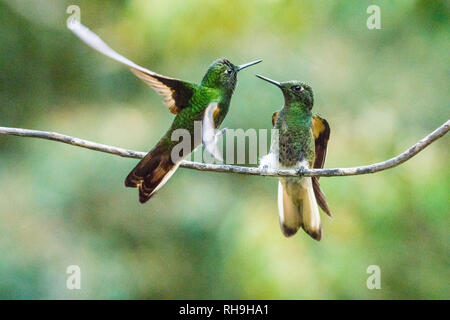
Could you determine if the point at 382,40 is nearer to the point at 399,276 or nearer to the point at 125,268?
the point at 399,276

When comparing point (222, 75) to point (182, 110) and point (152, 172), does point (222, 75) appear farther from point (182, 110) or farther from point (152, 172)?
point (152, 172)

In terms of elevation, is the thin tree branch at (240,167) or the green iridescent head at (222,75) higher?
the green iridescent head at (222,75)

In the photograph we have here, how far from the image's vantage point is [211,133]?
2.10 meters

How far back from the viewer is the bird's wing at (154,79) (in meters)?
1.78

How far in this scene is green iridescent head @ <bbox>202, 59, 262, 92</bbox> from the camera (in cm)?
256

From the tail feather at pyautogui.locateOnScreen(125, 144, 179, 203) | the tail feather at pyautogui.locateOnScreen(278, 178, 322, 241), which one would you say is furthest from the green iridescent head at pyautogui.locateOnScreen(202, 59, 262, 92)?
the tail feather at pyautogui.locateOnScreen(278, 178, 322, 241)

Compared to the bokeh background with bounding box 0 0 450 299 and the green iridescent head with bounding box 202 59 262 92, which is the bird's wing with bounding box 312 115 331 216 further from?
the bokeh background with bounding box 0 0 450 299

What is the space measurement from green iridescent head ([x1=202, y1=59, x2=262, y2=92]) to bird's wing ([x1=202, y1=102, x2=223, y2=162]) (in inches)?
3.7

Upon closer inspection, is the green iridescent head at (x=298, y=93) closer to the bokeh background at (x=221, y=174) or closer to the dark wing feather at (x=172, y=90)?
the dark wing feather at (x=172, y=90)

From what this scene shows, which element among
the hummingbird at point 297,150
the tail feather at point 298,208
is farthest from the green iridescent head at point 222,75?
the tail feather at point 298,208

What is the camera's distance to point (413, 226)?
682 centimetres

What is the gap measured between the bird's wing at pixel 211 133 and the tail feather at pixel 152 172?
0.67 ft
